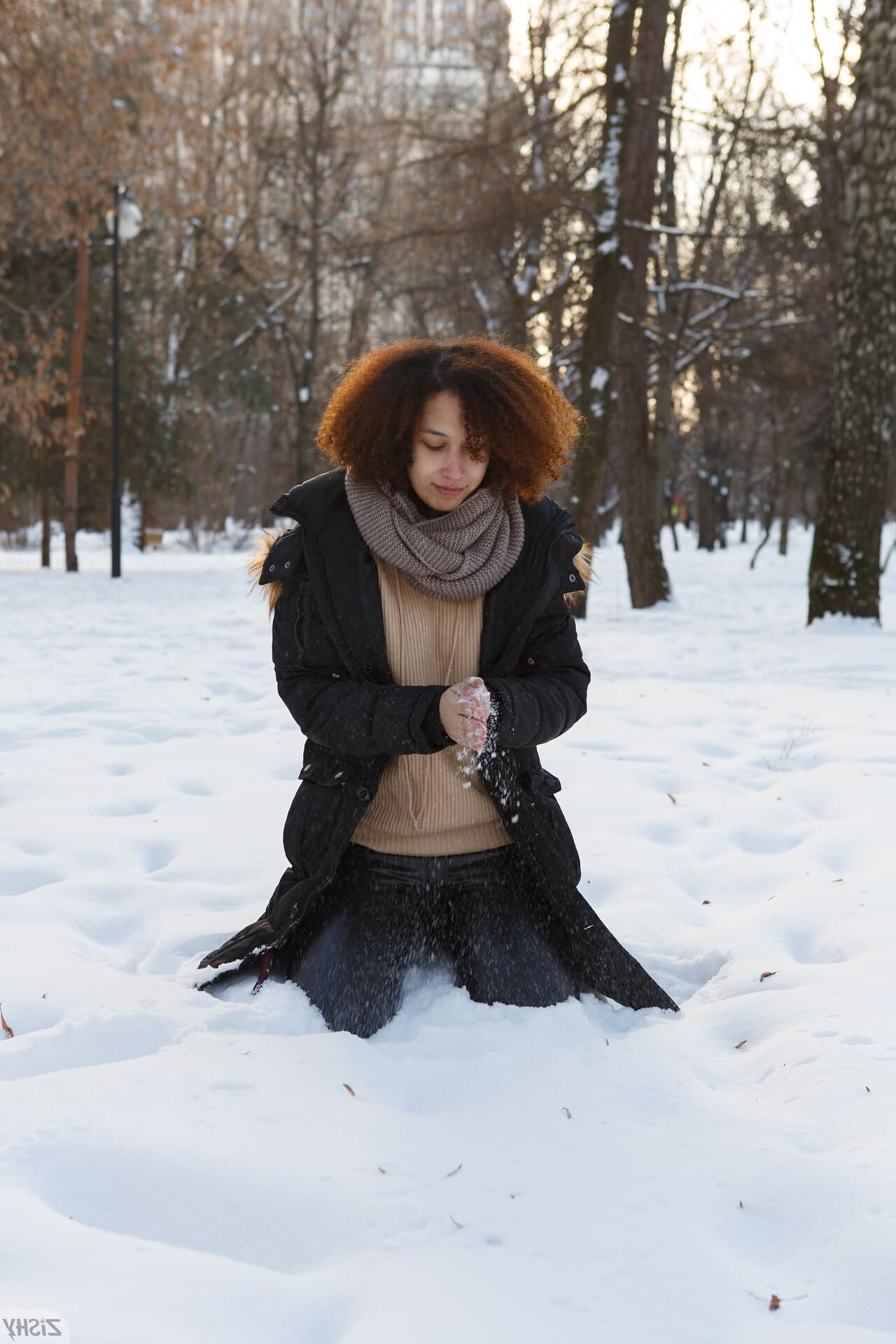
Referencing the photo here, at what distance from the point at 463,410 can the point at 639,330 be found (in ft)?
32.4

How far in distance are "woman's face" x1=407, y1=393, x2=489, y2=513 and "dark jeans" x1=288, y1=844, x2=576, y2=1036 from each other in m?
0.89

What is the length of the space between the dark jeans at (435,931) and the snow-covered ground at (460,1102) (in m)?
0.08

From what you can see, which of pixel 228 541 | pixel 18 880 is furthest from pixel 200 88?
pixel 18 880

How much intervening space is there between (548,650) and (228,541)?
3379cm

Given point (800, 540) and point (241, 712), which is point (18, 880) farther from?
point (800, 540)

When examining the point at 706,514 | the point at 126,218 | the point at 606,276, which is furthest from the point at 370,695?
the point at 706,514

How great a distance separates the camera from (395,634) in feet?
9.01

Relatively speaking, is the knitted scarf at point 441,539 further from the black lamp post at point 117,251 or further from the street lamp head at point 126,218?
the street lamp head at point 126,218

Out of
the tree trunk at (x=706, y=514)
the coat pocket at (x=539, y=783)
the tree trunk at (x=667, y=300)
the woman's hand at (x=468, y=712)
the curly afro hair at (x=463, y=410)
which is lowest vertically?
the coat pocket at (x=539, y=783)

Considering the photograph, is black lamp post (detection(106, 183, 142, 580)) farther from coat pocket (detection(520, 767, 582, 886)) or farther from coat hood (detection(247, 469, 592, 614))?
coat pocket (detection(520, 767, 582, 886))

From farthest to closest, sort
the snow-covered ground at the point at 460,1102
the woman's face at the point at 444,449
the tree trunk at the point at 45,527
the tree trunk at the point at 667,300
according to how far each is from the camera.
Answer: the tree trunk at the point at 45,527 → the tree trunk at the point at 667,300 → the woman's face at the point at 444,449 → the snow-covered ground at the point at 460,1102

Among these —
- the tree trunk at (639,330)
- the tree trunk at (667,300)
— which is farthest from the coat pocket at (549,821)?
the tree trunk at (667,300)

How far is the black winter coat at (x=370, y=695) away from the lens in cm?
264

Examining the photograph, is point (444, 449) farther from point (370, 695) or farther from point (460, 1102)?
point (460, 1102)
